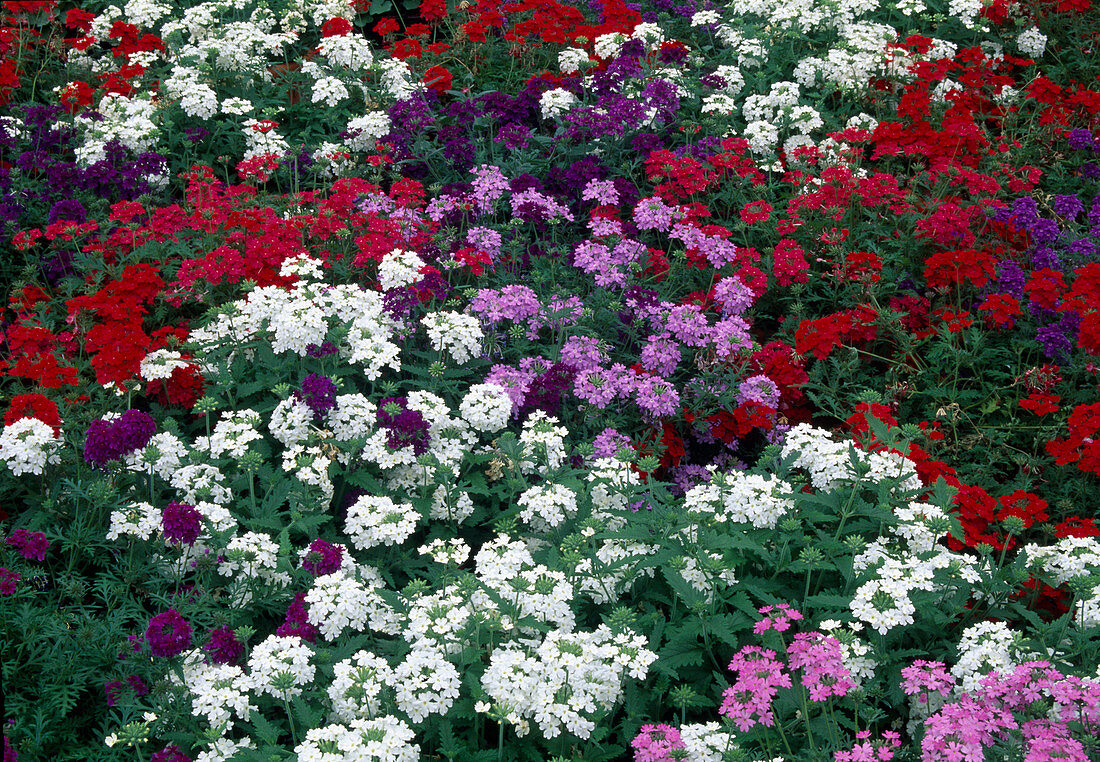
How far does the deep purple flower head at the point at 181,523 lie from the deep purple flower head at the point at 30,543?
491 millimetres

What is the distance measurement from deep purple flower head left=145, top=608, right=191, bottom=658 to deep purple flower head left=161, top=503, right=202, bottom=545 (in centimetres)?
32

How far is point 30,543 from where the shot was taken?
323 centimetres

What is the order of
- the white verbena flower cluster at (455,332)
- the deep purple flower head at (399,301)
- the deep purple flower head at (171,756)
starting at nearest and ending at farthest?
the deep purple flower head at (171,756)
the white verbena flower cluster at (455,332)
the deep purple flower head at (399,301)

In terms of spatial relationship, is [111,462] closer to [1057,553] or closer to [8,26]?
[1057,553]

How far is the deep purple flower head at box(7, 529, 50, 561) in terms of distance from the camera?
322 cm

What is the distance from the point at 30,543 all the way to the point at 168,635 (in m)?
0.79

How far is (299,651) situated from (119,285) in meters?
2.44

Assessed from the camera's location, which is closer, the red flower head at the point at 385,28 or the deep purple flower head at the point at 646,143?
the deep purple flower head at the point at 646,143

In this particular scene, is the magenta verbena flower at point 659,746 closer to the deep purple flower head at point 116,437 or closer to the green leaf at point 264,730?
the green leaf at point 264,730

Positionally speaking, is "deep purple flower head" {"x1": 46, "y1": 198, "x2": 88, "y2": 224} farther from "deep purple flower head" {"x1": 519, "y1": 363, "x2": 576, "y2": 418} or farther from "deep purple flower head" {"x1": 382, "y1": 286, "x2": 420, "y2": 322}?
"deep purple flower head" {"x1": 519, "y1": 363, "x2": 576, "y2": 418}

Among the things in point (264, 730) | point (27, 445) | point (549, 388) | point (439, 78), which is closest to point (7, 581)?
point (27, 445)

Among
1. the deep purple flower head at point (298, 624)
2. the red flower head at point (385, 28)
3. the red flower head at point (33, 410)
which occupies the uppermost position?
the red flower head at point (385, 28)

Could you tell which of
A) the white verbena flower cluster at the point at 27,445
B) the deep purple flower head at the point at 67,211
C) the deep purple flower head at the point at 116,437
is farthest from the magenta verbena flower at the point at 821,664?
the deep purple flower head at the point at 67,211

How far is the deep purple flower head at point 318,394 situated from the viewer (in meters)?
3.64
